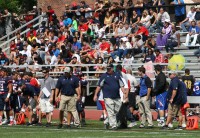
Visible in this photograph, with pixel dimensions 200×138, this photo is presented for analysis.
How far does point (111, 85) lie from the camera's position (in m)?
26.5

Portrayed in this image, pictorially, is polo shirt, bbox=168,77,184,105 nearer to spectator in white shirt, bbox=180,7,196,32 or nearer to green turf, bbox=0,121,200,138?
green turf, bbox=0,121,200,138

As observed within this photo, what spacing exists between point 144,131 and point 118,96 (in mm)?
1474

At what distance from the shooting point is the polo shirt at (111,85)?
2645 centimetres

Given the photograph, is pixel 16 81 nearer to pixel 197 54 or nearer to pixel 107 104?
pixel 107 104

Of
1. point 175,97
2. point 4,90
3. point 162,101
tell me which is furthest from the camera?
→ point 4,90

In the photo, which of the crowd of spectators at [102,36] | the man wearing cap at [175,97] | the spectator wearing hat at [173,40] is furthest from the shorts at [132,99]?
the spectator wearing hat at [173,40]

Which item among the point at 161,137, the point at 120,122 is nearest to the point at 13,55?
the point at 120,122

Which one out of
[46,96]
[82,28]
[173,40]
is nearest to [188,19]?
[173,40]

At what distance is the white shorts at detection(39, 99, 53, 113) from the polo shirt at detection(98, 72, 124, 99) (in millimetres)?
2934

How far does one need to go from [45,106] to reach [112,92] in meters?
3.50

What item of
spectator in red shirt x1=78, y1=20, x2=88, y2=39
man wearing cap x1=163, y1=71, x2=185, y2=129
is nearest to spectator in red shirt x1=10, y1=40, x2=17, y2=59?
spectator in red shirt x1=78, y1=20, x2=88, y2=39

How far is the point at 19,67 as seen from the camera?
124 feet

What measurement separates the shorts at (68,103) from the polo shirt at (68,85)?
123 mm

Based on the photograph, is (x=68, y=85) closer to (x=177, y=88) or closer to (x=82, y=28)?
(x=177, y=88)
